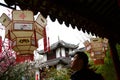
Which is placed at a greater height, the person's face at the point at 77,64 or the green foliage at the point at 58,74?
the person's face at the point at 77,64

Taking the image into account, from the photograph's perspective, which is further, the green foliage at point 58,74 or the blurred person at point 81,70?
the green foliage at point 58,74

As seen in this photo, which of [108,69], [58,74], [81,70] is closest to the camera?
[81,70]

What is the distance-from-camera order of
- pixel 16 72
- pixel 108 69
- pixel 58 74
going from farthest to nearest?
pixel 58 74 < pixel 16 72 < pixel 108 69

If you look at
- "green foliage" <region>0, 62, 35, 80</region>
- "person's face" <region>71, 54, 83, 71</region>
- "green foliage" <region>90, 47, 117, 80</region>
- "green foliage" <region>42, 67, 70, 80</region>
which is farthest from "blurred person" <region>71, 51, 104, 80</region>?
"green foliage" <region>42, 67, 70, 80</region>

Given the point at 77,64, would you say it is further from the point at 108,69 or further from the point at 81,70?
the point at 108,69

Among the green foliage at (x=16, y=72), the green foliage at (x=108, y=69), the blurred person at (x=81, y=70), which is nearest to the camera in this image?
the blurred person at (x=81, y=70)

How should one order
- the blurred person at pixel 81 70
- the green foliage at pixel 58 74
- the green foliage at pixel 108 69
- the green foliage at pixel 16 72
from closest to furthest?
the blurred person at pixel 81 70
the green foliage at pixel 108 69
the green foliage at pixel 16 72
the green foliage at pixel 58 74

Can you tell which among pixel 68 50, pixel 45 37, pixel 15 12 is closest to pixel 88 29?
pixel 45 37

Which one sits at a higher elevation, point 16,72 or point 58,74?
point 16,72

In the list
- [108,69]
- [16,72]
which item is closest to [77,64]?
[108,69]

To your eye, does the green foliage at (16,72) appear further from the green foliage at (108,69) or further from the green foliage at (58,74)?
the green foliage at (108,69)

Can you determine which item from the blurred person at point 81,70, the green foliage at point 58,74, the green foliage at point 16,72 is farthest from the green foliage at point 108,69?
the green foliage at point 58,74

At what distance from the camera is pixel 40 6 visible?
4.29m

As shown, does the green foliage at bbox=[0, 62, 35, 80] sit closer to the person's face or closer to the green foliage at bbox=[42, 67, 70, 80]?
the green foliage at bbox=[42, 67, 70, 80]
